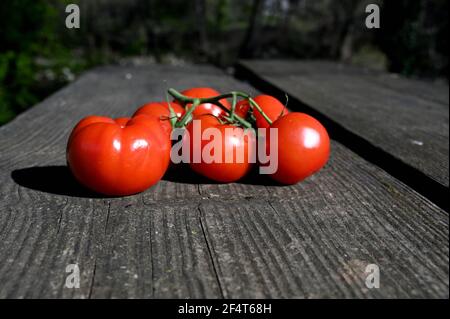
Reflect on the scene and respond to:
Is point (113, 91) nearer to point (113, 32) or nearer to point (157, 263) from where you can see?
point (157, 263)

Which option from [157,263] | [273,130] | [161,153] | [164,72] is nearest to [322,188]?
[273,130]

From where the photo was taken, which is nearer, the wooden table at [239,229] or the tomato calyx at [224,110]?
the wooden table at [239,229]

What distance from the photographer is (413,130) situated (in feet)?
6.65

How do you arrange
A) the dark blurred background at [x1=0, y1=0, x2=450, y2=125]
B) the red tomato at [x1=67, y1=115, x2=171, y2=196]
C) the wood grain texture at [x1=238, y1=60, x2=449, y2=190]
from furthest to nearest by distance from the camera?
the dark blurred background at [x1=0, y1=0, x2=450, y2=125]
the wood grain texture at [x1=238, y1=60, x2=449, y2=190]
the red tomato at [x1=67, y1=115, x2=171, y2=196]

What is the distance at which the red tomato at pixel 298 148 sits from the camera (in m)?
Result: 1.36

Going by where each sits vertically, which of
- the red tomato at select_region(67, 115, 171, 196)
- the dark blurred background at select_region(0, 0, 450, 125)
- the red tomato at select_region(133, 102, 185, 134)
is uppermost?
the dark blurred background at select_region(0, 0, 450, 125)

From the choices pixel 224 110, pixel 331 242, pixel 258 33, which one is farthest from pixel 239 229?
pixel 258 33

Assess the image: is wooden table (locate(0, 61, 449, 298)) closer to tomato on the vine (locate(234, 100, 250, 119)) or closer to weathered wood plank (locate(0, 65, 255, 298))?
weathered wood plank (locate(0, 65, 255, 298))

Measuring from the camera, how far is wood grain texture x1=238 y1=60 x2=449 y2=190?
1.70 meters

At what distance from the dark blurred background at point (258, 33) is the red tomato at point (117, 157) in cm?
609

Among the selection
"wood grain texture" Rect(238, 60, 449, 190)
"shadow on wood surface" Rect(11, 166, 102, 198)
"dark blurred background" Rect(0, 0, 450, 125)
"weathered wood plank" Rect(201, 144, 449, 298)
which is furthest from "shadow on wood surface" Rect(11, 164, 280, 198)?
"dark blurred background" Rect(0, 0, 450, 125)

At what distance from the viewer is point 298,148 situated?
137cm

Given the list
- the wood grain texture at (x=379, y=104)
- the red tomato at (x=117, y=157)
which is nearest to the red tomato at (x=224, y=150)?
the red tomato at (x=117, y=157)

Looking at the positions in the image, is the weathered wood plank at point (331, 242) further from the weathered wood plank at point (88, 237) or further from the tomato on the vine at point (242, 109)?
the tomato on the vine at point (242, 109)
